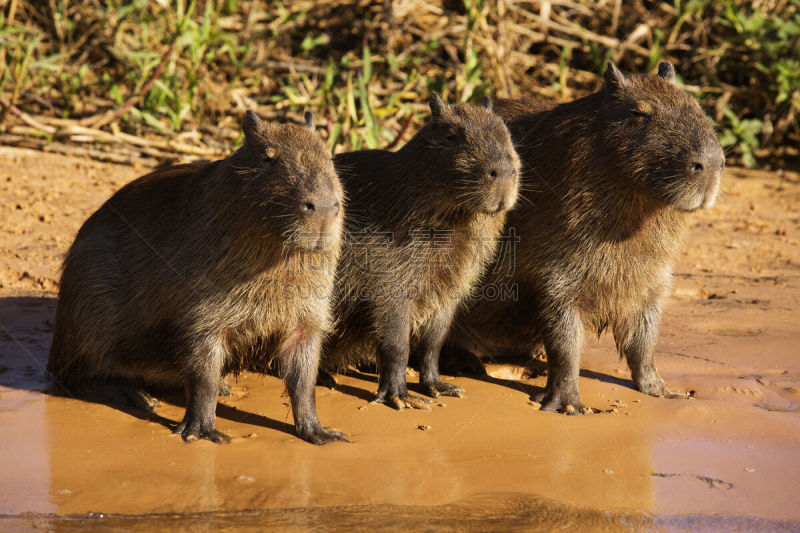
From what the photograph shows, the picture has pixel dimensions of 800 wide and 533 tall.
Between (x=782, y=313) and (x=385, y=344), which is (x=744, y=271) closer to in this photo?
(x=782, y=313)

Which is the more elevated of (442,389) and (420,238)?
(420,238)

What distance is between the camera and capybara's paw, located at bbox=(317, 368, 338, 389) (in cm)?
502

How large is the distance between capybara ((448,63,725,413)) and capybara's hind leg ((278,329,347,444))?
1.16 metres

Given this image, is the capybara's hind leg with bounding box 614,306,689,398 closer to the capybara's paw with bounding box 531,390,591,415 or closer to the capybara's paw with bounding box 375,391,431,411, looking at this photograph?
the capybara's paw with bounding box 531,390,591,415

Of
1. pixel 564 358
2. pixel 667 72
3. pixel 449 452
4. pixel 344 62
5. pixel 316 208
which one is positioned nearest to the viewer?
pixel 316 208

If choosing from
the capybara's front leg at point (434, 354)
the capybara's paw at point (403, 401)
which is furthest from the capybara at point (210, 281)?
the capybara's front leg at point (434, 354)

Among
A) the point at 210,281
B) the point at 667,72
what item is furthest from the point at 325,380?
the point at 667,72

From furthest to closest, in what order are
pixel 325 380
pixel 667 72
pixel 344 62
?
pixel 344 62
pixel 325 380
pixel 667 72

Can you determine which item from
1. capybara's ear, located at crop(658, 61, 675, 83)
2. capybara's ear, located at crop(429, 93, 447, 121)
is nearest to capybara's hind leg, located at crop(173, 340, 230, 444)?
capybara's ear, located at crop(429, 93, 447, 121)

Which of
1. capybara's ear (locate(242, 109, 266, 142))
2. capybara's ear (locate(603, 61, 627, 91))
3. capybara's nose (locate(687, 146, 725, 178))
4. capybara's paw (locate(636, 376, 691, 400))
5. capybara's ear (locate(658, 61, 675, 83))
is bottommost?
capybara's paw (locate(636, 376, 691, 400))

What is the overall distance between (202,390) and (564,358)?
1.79m

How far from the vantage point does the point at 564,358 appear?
4781mm

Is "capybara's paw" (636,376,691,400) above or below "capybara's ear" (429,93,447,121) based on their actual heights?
below

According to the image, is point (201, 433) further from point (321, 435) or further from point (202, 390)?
point (321, 435)
